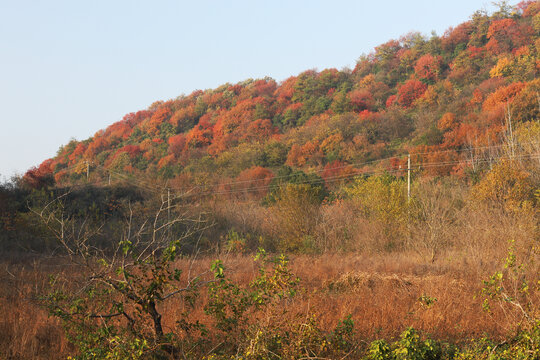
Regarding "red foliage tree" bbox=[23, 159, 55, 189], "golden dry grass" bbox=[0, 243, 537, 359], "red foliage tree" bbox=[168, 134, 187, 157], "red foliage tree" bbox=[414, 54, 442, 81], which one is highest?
"red foliage tree" bbox=[414, 54, 442, 81]

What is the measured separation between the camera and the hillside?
3625 centimetres

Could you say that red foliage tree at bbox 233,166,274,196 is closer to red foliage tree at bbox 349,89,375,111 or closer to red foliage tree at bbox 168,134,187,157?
red foliage tree at bbox 168,134,187,157

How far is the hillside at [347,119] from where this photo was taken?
119 feet

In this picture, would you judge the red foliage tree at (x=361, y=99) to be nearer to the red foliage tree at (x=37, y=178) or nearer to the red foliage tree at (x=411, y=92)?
the red foliage tree at (x=411, y=92)

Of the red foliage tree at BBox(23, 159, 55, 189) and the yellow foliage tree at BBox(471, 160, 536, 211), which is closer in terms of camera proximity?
the yellow foliage tree at BBox(471, 160, 536, 211)

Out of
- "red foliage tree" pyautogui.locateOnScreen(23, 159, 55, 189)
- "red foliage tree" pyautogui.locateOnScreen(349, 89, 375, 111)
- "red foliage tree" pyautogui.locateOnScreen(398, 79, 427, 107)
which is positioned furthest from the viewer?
"red foliage tree" pyautogui.locateOnScreen(349, 89, 375, 111)

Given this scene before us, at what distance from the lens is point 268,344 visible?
4500 millimetres

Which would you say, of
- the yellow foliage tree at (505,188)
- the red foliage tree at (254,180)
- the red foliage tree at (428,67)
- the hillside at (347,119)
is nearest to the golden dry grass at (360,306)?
the yellow foliage tree at (505,188)

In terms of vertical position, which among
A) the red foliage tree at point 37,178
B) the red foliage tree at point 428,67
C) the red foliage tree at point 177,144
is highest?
the red foliage tree at point 428,67

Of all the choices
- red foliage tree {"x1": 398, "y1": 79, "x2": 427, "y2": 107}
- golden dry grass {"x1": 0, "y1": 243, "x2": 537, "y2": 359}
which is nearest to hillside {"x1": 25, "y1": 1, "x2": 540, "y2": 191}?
red foliage tree {"x1": 398, "y1": 79, "x2": 427, "y2": 107}

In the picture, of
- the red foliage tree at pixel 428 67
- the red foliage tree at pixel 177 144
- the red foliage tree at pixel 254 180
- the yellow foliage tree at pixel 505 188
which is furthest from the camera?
the red foliage tree at pixel 428 67

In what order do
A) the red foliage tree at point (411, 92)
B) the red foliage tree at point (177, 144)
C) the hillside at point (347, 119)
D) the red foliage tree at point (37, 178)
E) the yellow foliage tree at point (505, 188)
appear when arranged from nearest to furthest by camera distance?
the yellow foliage tree at point (505, 188), the red foliage tree at point (37, 178), the hillside at point (347, 119), the red foliage tree at point (411, 92), the red foliage tree at point (177, 144)

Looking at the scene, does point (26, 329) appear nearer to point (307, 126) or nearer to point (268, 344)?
point (268, 344)

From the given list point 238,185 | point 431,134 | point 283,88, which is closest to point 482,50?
point 431,134
